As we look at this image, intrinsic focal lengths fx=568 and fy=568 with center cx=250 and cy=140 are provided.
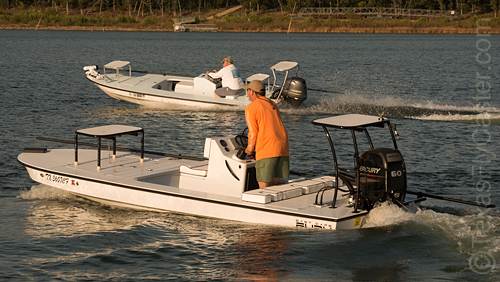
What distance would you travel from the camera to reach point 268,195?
8789mm

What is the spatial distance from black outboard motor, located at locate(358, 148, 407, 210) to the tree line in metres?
120

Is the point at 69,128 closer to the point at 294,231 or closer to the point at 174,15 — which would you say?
the point at 294,231

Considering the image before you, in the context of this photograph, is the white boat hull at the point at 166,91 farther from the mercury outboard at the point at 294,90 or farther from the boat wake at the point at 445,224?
the boat wake at the point at 445,224

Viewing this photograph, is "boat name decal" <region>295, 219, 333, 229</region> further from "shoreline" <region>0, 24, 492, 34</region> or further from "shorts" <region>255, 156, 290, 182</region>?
"shoreline" <region>0, 24, 492, 34</region>

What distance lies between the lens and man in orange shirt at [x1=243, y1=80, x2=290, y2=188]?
875 centimetres

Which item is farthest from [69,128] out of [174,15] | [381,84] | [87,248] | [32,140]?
[174,15]

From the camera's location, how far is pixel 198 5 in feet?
483

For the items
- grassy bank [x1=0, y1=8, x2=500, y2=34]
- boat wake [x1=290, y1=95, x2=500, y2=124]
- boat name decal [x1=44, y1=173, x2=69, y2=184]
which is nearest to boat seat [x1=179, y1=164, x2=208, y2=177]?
boat name decal [x1=44, y1=173, x2=69, y2=184]

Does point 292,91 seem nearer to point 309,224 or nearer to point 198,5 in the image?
point 309,224

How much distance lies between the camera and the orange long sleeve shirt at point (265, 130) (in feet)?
28.7

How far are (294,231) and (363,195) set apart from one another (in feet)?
3.86

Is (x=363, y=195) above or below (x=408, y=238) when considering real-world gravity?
above

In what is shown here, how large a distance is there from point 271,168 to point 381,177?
1.72 metres

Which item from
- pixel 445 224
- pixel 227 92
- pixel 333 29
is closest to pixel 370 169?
pixel 445 224
